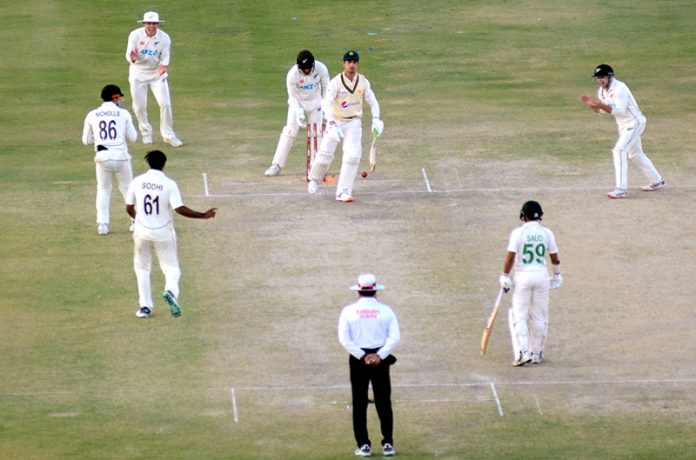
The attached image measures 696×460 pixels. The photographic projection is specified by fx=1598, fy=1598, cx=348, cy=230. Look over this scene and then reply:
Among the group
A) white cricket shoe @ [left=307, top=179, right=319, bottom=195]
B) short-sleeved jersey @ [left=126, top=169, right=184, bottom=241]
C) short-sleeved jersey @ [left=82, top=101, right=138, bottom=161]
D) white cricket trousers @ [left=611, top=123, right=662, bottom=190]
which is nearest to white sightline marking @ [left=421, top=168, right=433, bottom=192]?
white cricket shoe @ [left=307, top=179, right=319, bottom=195]

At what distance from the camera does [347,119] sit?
24031 millimetres

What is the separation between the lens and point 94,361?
18297 millimetres

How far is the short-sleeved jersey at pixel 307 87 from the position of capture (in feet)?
81.6

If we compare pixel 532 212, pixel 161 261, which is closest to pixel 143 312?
pixel 161 261

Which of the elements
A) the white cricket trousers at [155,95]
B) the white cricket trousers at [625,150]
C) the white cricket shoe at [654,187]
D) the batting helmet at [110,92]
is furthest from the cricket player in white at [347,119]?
the white cricket shoe at [654,187]

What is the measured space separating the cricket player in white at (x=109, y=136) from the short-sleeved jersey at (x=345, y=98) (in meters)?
3.18

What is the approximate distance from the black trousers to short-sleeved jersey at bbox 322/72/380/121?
8744mm

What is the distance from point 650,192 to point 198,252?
725 cm

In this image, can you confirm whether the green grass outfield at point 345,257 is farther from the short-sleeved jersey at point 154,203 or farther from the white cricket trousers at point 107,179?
the short-sleeved jersey at point 154,203

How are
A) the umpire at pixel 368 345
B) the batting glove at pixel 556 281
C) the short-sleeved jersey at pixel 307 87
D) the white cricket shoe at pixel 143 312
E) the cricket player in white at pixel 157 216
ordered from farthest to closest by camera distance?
the short-sleeved jersey at pixel 307 87, the white cricket shoe at pixel 143 312, the cricket player in white at pixel 157 216, the batting glove at pixel 556 281, the umpire at pixel 368 345

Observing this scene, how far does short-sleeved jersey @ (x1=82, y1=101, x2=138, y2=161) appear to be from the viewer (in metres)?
22.1

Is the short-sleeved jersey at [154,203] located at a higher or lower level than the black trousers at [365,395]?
higher

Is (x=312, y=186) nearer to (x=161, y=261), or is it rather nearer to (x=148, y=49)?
(x=148, y=49)

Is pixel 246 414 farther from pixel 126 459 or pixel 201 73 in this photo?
pixel 201 73
